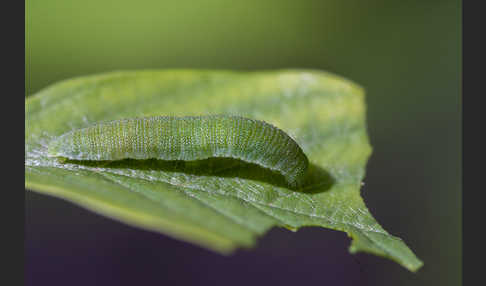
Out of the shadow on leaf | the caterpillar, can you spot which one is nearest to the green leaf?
the shadow on leaf

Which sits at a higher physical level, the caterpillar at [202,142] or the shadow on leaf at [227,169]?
the caterpillar at [202,142]

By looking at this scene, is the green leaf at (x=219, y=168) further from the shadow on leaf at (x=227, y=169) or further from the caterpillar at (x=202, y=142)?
the caterpillar at (x=202, y=142)

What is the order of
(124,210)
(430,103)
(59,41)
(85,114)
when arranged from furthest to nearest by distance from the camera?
(430,103), (59,41), (85,114), (124,210)

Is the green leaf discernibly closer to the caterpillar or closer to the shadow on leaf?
the shadow on leaf

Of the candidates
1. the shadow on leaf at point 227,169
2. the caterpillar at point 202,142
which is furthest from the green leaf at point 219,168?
the caterpillar at point 202,142

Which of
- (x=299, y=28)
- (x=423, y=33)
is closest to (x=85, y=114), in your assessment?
(x=299, y=28)

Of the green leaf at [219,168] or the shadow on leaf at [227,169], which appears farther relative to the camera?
the shadow on leaf at [227,169]

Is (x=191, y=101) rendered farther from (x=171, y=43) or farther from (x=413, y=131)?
(x=413, y=131)
